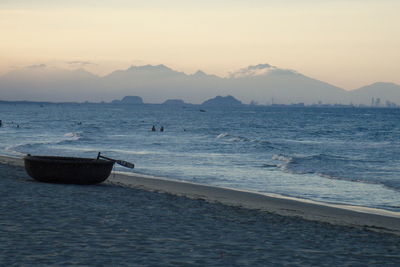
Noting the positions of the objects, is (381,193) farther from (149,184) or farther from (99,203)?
(99,203)

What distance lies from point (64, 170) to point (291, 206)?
7033 mm

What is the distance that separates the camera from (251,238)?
10.8 meters

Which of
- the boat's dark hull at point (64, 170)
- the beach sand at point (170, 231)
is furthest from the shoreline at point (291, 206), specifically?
the boat's dark hull at point (64, 170)

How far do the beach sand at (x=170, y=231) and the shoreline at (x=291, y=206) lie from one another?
0.07 meters

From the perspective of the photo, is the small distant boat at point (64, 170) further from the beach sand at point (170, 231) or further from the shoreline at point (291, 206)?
the shoreline at point (291, 206)

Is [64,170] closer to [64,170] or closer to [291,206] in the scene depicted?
[64,170]

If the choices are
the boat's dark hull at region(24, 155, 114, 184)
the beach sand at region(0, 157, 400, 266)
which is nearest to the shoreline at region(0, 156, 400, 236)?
the beach sand at region(0, 157, 400, 266)

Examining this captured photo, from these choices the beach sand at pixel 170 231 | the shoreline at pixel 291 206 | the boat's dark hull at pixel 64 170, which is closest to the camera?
the beach sand at pixel 170 231

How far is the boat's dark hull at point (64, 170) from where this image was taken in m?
18.0

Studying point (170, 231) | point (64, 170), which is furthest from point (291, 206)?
point (170, 231)

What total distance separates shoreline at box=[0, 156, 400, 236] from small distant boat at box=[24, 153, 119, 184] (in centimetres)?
244

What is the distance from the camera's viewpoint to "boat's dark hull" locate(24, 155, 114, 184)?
18.0 meters

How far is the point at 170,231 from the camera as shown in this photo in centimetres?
1104

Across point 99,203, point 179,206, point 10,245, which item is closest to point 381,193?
point 179,206
